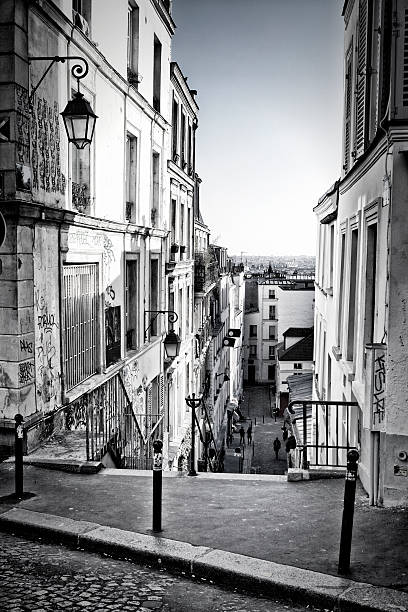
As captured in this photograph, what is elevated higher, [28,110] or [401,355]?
[28,110]

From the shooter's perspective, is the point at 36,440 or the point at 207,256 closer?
the point at 36,440

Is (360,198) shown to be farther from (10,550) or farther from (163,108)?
(163,108)

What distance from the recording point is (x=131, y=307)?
15.9 metres

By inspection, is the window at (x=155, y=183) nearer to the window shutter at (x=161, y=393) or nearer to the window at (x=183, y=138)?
the window shutter at (x=161, y=393)

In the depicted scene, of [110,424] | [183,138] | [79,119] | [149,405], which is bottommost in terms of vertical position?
[149,405]

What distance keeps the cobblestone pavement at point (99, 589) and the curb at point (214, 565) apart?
0.10 m

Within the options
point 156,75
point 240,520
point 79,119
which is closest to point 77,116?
point 79,119

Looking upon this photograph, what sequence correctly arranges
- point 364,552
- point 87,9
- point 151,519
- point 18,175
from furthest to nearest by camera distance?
point 87,9, point 18,175, point 151,519, point 364,552

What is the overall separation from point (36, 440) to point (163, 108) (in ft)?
39.8

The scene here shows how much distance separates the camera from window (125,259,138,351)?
15.7m

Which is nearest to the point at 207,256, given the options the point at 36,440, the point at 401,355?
the point at 36,440

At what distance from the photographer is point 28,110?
8.95 metres

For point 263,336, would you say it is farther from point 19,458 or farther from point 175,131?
point 19,458

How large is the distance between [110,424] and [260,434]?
3783 cm
